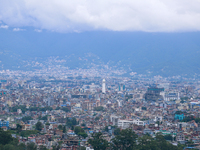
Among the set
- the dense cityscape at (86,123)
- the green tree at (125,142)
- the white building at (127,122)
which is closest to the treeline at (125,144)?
the green tree at (125,142)

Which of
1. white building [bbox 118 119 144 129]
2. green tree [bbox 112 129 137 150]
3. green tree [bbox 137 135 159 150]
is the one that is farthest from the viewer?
white building [bbox 118 119 144 129]

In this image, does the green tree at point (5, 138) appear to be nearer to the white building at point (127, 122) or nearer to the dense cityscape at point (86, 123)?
the dense cityscape at point (86, 123)

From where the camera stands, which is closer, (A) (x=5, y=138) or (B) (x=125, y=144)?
(A) (x=5, y=138)

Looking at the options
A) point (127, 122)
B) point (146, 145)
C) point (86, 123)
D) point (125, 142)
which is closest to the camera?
point (146, 145)

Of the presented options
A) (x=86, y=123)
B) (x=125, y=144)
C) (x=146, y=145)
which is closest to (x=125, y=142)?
(x=125, y=144)

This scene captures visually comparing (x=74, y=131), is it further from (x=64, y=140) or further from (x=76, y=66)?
(x=76, y=66)

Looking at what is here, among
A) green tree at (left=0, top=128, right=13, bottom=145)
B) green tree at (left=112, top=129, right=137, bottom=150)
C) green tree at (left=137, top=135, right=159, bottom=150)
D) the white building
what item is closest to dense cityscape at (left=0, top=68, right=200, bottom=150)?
the white building

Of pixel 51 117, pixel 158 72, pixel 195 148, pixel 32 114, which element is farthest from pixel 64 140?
pixel 158 72

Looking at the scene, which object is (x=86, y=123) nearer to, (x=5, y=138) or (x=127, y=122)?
(x=127, y=122)

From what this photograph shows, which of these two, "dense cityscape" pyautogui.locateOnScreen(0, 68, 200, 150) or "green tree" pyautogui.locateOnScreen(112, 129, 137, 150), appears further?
"dense cityscape" pyautogui.locateOnScreen(0, 68, 200, 150)

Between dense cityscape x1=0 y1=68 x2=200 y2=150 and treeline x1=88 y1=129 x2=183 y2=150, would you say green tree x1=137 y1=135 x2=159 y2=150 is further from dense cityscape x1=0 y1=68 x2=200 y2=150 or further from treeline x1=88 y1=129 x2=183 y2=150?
dense cityscape x1=0 y1=68 x2=200 y2=150

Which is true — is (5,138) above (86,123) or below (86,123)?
below

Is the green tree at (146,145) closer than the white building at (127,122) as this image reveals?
Yes
